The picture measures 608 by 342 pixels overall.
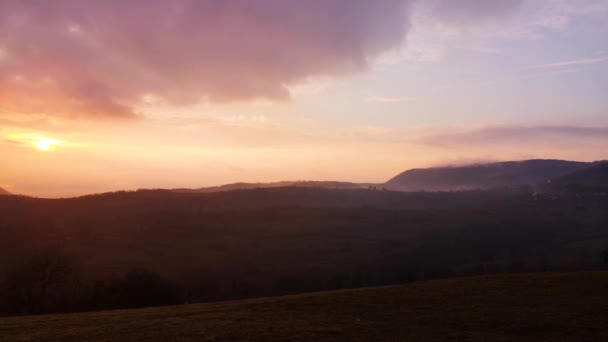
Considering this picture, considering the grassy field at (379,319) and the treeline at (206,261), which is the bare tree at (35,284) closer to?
the treeline at (206,261)

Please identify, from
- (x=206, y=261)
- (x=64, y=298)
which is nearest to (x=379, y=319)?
(x=64, y=298)

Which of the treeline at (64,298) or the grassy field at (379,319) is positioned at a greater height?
the grassy field at (379,319)

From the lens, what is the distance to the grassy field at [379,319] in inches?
955

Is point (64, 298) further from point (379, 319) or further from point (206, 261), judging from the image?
point (206, 261)

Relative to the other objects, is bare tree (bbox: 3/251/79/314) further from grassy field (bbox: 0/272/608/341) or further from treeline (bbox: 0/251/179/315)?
grassy field (bbox: 0/272/608/341)

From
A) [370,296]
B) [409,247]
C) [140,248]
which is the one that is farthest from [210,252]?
[370,296]

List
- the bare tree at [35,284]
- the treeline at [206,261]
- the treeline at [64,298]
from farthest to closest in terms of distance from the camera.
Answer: the treeline at [206,261] < the bare tree at [35,284] < the treeline at [64,298]

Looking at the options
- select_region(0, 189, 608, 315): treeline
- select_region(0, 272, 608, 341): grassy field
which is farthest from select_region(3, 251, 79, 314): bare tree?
select_region(0, 272, 608, 341): grassy field

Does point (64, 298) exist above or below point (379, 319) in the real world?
below

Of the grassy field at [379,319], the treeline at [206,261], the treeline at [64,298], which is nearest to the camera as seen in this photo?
the grassy field at [379,319]

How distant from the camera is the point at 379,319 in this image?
1102 inches

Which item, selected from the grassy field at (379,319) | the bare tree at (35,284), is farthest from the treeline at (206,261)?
the grassy field at (379,319)

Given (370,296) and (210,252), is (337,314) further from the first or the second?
(210,252)

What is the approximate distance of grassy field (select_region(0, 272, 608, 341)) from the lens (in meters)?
24.3
